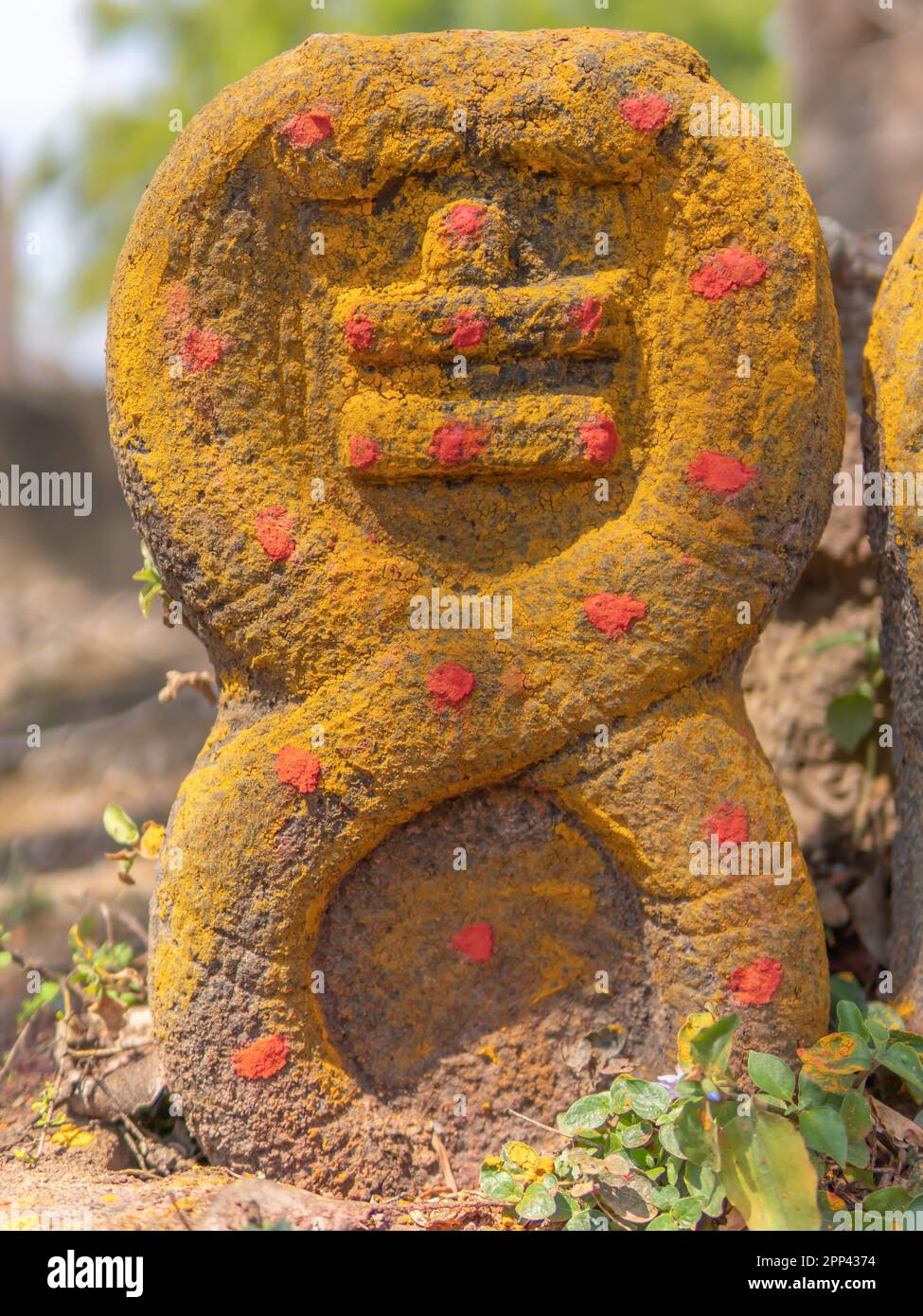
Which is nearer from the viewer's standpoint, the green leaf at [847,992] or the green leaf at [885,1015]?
the green leaf at [885,1015]

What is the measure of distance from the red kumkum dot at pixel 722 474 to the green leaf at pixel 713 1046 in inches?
33.9

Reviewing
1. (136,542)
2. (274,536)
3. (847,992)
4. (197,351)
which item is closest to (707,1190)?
(847,992)

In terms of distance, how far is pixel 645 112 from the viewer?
203 centimetres

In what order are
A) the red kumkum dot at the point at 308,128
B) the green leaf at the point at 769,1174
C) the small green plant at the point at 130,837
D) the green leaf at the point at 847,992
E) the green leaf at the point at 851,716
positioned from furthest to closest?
the green leaf at the point at 851,716, the small green plant at the point at 130,837, the green leaf at the point at 847,992, the red kumkum dot at the point at 308,128, the green leaf at the point at 769,1174

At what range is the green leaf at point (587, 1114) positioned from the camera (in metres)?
1.97

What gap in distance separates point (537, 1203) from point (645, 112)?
1.79m

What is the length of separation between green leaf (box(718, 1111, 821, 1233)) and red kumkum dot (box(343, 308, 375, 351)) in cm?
139

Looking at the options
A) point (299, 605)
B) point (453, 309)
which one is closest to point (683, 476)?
point (453, 309)

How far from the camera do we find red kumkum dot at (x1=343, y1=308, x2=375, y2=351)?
205cm

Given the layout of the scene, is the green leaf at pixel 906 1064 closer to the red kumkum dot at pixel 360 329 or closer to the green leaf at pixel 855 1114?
the green leaf at pixel 855 1114

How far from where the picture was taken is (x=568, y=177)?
2088mm

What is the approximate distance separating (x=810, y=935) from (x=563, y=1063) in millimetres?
492

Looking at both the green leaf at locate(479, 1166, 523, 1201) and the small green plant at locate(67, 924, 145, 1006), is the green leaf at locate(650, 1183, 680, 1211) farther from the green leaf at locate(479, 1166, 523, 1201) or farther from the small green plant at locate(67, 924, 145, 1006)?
the small green plant at locate(67, 924, 145, 1006)

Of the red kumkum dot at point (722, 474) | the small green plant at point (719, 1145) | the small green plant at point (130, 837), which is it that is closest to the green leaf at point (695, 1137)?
the small green plant at point (719, 1145)
